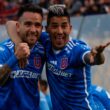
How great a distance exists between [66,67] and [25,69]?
444mm

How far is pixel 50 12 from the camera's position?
546 centimetres

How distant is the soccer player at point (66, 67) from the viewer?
5.31 meters

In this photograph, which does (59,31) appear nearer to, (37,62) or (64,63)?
(64,63)

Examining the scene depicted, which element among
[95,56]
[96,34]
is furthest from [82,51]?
[96,34]

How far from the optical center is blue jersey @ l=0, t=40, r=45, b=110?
5438mm

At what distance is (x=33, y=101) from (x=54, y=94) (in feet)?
0.82

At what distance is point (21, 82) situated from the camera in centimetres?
549

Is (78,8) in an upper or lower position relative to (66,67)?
lower

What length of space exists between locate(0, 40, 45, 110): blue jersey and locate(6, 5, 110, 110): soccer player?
116mm

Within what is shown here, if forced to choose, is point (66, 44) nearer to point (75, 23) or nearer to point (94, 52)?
point (94, 52)

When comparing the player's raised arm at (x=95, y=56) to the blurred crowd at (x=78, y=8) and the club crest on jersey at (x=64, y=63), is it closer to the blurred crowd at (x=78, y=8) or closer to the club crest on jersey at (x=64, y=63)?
the club crest on jersey at (x=64, y=63)

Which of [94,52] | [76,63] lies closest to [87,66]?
[76,63]

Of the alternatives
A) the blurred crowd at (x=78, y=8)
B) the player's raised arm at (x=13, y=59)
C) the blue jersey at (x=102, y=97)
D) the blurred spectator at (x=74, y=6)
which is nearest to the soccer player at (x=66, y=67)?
the blue jersey at (x=102, y=97)

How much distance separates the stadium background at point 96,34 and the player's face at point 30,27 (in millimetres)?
3868
